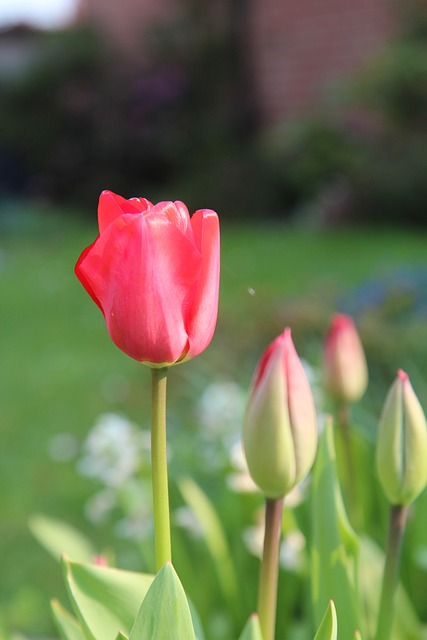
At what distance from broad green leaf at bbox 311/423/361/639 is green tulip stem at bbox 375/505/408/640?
0.08 ft

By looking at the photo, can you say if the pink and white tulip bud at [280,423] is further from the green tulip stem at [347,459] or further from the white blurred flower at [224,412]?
the white blurred flower at [224,412]

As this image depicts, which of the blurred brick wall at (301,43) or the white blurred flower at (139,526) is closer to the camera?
the white blurred flower at (139,526)

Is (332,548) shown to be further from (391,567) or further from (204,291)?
(204,291)

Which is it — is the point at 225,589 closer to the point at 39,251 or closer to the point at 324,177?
the point at 39,251

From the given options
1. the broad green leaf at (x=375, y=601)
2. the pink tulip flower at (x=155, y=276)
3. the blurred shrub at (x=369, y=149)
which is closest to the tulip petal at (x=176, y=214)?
the pink tulip flower at (x=155, y=276)

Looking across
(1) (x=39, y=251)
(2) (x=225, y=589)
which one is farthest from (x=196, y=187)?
(2) (x=225, y=589)

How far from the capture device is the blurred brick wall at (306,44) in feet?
34.0

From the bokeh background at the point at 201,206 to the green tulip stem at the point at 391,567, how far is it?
0.26 m

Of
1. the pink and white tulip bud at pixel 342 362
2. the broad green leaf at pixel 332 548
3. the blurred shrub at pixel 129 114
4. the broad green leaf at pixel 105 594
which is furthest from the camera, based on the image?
the blurred shrub at pixel 129 114

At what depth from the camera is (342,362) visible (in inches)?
42.2

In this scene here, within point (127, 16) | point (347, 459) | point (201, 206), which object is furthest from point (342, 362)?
point (127, 16)

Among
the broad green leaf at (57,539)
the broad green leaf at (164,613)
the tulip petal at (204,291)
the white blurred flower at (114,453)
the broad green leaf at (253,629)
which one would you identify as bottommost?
the white blurred flower at (114,453)

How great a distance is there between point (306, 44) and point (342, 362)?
10395mm

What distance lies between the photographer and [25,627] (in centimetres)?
216
